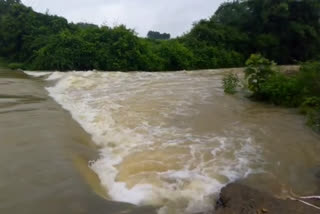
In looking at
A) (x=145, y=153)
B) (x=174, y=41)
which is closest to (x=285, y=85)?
(x=145, y=153)

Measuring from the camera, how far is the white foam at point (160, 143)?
3.84 meters

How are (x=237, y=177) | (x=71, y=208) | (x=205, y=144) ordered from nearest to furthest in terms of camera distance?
(x=71, y=208) → (x=237, y=177) → (x=205, y=144)

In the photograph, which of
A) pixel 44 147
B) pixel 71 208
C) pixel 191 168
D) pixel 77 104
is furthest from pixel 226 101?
pixel 71 208

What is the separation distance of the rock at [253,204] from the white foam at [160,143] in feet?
0.63

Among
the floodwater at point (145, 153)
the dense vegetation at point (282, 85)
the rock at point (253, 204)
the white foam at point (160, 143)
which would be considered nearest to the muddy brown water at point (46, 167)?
the floodwater at point (145, 153)

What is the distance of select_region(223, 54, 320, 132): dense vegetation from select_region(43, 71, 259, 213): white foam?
1.42m

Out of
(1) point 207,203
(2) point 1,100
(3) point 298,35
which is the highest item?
(3) point 298,35

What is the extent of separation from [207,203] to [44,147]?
271 cm

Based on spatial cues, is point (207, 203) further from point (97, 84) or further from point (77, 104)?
point (97, 84)

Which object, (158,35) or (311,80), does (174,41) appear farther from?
(158,35)

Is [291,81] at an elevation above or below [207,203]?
above

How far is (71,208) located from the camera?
11.1 feet

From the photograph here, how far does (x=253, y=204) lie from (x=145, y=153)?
80.8 inches

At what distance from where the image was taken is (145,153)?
5.07 m
